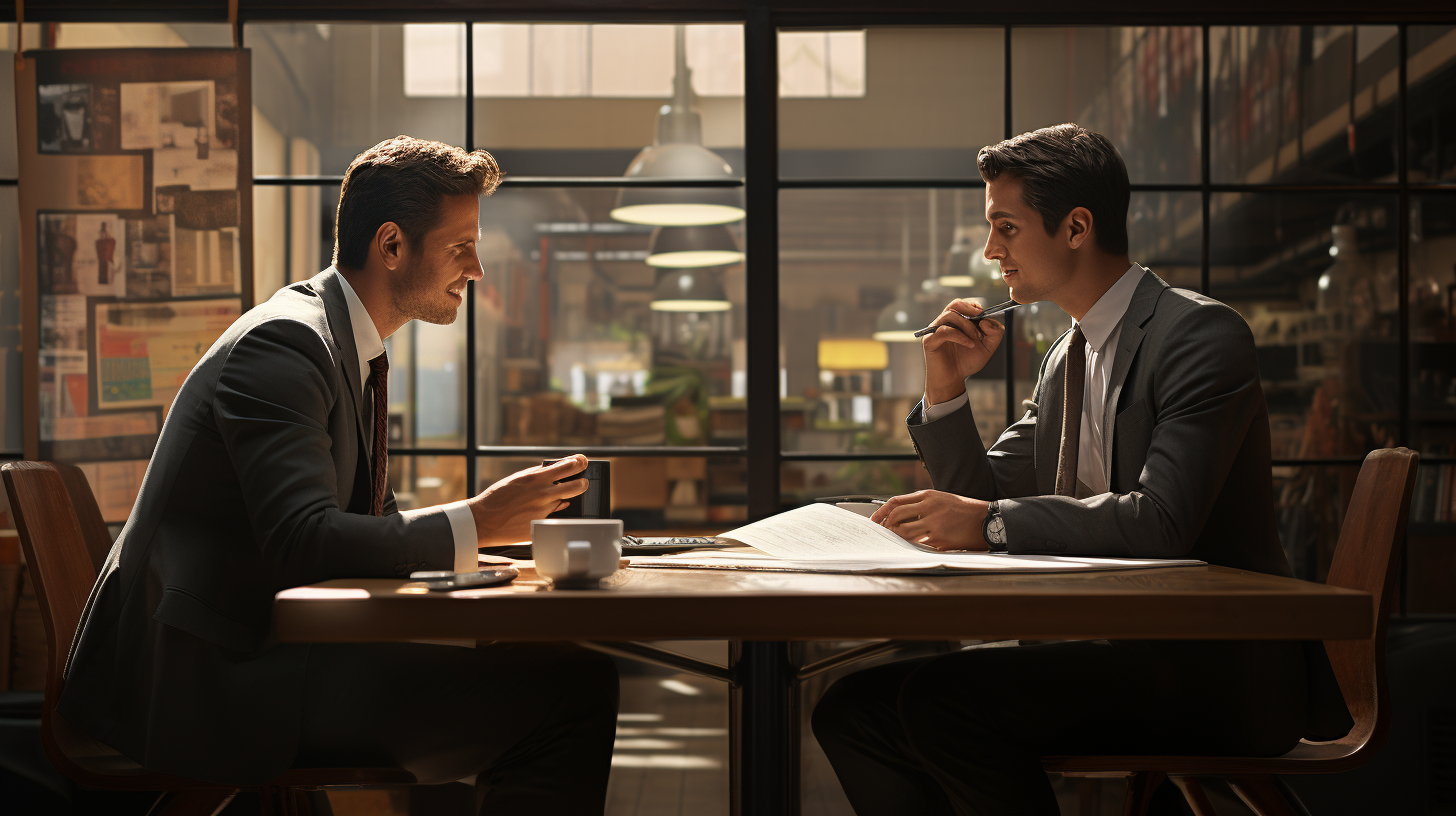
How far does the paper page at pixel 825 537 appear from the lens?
3.69ft

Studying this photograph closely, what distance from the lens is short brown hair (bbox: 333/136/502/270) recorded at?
147 cm

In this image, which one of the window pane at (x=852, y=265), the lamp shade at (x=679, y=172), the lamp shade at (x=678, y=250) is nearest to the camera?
the lamp shade at (x=679, y=172)

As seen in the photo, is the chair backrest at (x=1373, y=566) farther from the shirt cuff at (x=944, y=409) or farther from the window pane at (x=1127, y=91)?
the window pane at (x=1127, y=91)

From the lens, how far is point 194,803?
126 centimetres

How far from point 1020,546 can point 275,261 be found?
7.05 meters

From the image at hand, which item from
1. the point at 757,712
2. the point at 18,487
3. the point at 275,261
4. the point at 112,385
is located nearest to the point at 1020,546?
the point at 757,712

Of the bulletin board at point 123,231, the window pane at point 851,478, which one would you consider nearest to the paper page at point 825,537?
the window pane at point 851,478

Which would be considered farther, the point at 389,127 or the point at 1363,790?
the point at 389,127

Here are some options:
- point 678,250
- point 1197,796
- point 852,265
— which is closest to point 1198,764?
point 1197,796

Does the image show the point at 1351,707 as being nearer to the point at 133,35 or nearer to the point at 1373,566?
the point at 1373,566

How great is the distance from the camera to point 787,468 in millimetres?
5805

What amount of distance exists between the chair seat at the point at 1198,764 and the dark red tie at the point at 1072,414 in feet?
1.43

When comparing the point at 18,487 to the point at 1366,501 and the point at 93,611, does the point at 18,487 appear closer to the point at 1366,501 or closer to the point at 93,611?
the point at 93,611

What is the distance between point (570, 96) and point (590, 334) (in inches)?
131
